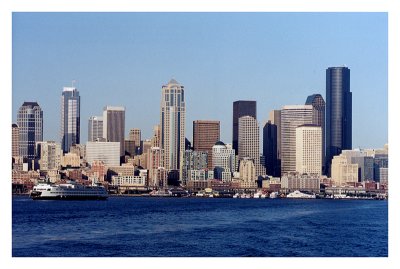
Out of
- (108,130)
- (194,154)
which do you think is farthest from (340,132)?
(108,130)

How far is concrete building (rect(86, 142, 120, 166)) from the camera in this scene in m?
37.0

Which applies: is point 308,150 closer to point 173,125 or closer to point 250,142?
point 250,142

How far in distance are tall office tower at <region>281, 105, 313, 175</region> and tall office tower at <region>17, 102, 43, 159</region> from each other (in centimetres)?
1211

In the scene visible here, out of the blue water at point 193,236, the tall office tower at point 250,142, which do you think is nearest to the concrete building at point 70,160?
the tall office tower at point 250,142

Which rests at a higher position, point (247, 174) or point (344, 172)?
point (344, 172)

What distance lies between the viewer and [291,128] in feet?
129

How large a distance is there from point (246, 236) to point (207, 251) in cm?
212

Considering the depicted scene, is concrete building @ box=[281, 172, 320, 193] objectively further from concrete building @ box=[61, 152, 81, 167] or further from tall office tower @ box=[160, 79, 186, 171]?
concrete building @ box=[61, 152, 81, 167]

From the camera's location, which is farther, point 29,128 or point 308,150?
point 308,150

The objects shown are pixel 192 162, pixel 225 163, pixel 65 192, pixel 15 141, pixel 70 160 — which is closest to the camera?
pixel 65 192

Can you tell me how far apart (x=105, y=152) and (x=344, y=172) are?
11414mm

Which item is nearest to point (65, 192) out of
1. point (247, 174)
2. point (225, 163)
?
point (225, 163)

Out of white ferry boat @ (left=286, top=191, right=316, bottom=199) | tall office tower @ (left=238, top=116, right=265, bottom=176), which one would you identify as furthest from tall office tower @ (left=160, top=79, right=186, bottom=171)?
white ferry boat @ (left=286, top=191, right=316, bottom=199)
